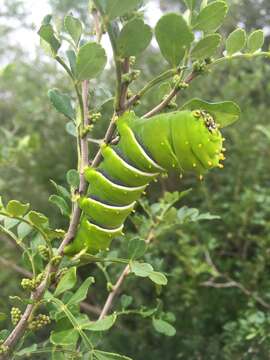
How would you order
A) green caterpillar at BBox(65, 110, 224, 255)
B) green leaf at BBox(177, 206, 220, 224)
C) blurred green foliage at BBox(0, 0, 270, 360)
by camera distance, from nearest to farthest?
1. green caterpillar at BBox(65, 110, 224, 255)
2. green leaf at BBox(177, 206, 220, 224)
3. blurred green foliage at BBox(0, 0, 270, 360)

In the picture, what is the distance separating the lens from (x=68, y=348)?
2.70 ft

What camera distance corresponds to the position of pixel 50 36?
0.65 meters

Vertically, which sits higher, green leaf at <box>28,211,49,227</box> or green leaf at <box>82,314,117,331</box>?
green leaf at <box>28,211,49,227</box>

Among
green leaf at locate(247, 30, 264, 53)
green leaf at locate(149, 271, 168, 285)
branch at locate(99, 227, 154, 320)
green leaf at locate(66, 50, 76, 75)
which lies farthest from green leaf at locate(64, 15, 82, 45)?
branch at locate(99, 227, 154, 320)

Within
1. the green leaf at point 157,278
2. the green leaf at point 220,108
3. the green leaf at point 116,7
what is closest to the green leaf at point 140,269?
the green leaf at point 157,278

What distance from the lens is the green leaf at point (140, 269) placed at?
68cm

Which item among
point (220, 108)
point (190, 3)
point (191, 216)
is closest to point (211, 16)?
point (190, 3)

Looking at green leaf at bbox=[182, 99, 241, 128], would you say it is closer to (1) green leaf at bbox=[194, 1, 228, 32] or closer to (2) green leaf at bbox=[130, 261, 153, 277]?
(1) green leaf at bbox=[194, 1, 228, 32]

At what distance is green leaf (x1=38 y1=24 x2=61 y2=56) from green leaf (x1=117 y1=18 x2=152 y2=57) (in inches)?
3.9

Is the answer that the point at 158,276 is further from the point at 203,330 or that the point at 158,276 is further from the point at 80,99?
the point at 203,330

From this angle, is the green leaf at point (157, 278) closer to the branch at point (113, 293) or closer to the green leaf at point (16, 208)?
the green leaf at point (16, 208)

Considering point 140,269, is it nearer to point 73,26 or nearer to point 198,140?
point 198,140

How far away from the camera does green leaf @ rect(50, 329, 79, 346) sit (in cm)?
70

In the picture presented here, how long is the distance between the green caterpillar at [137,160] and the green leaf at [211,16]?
4.3 inches
